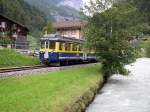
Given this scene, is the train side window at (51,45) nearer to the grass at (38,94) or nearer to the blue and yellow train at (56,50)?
the blue and yellow train at (56,50)

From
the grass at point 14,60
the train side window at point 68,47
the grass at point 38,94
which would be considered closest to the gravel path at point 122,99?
the grass at point 38,94

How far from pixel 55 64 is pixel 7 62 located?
15.7ft

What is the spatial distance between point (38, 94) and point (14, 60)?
20.3 m

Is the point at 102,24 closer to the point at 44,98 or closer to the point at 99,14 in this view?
the point at 99,14

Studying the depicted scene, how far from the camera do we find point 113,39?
113 feet

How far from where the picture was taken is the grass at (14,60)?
116 feet

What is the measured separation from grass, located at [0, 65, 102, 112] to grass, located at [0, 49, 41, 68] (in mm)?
12249

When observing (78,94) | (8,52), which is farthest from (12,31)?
(78,94)

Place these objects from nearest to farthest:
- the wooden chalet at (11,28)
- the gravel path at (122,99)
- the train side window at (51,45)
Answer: the gravel path at (122,99), the train side window at (51,45), the wooden chalet at (11,28)

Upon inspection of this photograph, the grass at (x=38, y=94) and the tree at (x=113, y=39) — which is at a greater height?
the tree at (x=113, y=39)

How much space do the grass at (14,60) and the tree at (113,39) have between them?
681cm

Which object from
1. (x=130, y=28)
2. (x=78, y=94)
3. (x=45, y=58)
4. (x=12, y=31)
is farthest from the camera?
(x=12, y=31)

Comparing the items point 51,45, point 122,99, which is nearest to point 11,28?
point 51,45

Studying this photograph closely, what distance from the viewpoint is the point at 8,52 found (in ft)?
128
